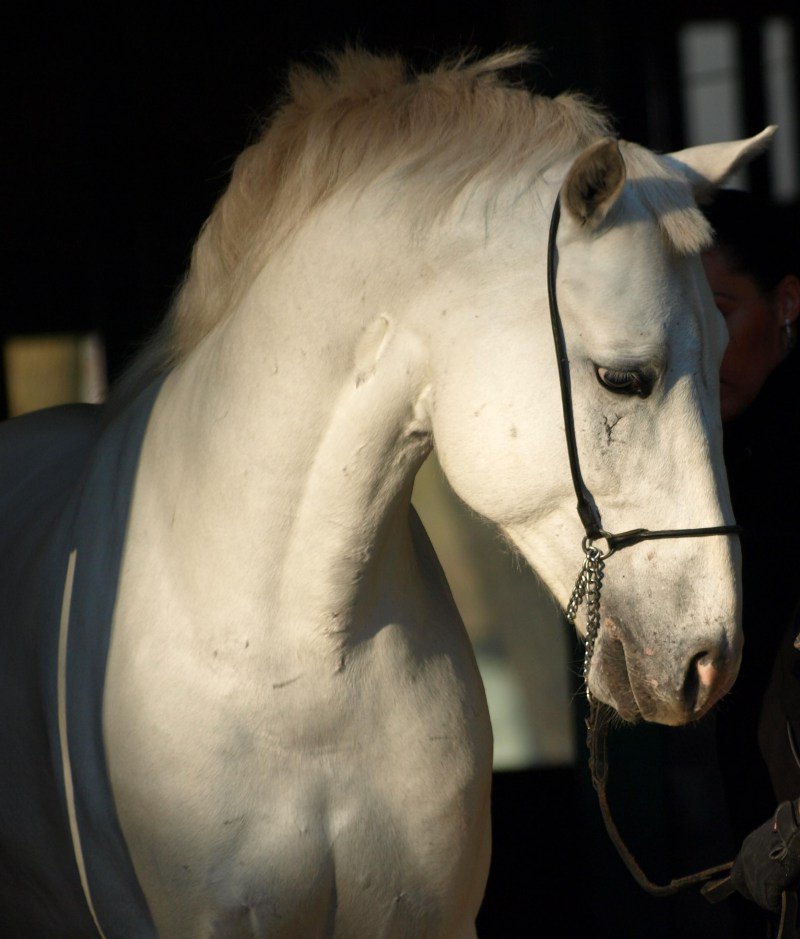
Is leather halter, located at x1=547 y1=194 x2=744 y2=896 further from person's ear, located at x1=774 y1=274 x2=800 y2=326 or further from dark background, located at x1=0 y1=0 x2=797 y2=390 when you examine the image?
dark background, located at x1=0 y1=0 x2=797 y2=390

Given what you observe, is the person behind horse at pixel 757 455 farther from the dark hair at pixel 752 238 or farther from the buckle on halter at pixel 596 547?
the buckle on halter at pixel 596 547

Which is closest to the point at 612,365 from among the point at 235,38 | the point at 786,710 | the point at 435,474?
the point at 786,710

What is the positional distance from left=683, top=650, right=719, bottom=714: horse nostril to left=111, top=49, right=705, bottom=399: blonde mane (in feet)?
1.62

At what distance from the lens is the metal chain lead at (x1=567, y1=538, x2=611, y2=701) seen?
136 centimetres

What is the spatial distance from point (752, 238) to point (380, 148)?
0.90 m

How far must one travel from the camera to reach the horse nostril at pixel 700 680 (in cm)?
133

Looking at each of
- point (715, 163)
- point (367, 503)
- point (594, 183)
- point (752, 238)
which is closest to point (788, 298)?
point (752, 238)

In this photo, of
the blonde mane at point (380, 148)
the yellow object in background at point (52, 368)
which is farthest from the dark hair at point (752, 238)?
the yellow object in background at point (52, 368)

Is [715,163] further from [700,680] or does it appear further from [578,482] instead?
[700,680]

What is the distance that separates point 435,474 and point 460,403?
2.59m

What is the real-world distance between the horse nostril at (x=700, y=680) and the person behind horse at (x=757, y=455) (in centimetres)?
60

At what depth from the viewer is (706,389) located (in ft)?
4.45

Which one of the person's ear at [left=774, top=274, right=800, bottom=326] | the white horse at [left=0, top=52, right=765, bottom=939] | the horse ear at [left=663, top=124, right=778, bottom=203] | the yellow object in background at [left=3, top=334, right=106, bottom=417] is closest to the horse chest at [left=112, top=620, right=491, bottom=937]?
the white horse at [left=0, top=52, right=765, bottom=939]

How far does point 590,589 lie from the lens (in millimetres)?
1371
